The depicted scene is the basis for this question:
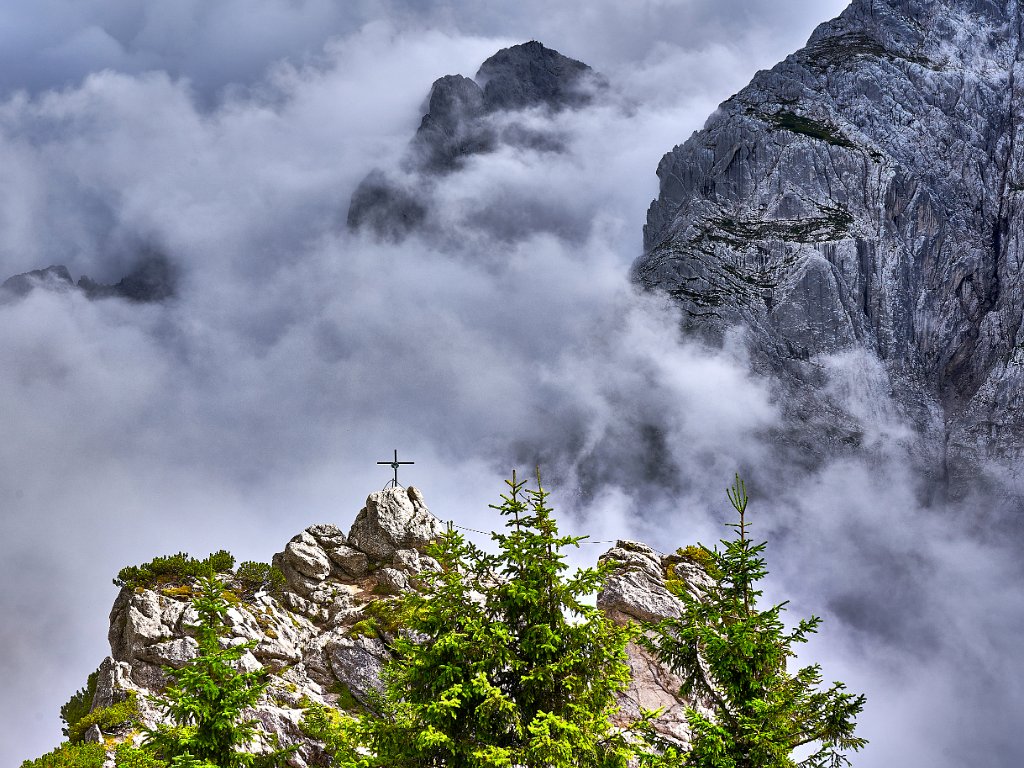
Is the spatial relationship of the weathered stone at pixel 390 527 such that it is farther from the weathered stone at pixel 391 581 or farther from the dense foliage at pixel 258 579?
the dense foliage at pixel 258 579

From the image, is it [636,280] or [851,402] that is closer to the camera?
[851,402]

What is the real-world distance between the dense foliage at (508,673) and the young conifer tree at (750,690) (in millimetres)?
Answer: 1762

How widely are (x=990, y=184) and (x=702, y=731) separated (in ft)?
604

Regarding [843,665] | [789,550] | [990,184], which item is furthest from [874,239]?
[843,665]

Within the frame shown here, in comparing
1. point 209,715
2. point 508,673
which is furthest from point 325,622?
point 508,673

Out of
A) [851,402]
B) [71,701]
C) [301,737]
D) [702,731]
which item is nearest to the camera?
[702,731]

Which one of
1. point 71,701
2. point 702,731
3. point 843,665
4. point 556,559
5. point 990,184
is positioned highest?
point 990,184

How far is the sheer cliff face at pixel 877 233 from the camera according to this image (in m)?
157

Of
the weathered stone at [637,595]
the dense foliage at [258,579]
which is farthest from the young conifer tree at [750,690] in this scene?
the dense foliage at [258,579]

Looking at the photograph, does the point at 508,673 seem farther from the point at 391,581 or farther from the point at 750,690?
the point at 391,581

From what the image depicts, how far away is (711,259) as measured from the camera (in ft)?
550

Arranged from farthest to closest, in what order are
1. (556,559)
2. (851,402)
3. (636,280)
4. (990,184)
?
1. (636,280)
2. (990,184)
3. (851,402)
4. (556,559)

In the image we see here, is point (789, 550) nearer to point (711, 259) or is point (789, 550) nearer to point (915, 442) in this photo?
point (915, 442)

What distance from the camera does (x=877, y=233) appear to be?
16312cm
